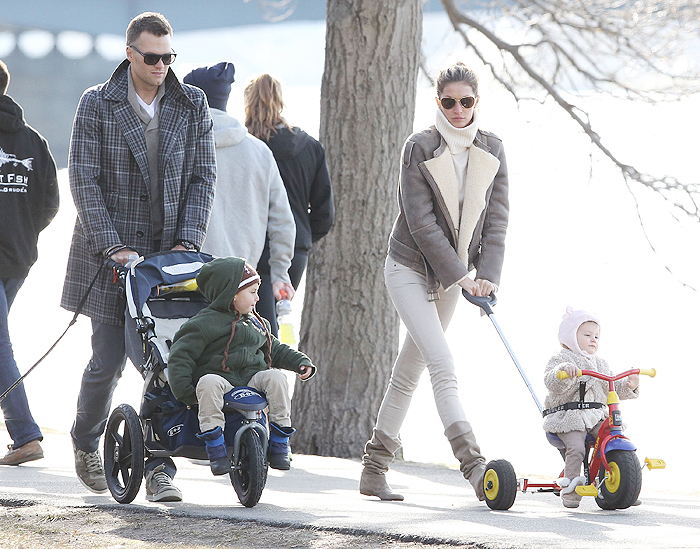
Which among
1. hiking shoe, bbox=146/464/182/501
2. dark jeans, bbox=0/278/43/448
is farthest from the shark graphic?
hiking shoe, bbox=146/464/182/501

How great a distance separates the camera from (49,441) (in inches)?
293

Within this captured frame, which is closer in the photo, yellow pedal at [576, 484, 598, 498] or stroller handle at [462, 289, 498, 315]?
yellow pedal at [576, 484, 598, 498]

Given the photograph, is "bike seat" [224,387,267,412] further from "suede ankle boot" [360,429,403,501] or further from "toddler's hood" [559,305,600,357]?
"toddler's hood" [559,305,600,357]

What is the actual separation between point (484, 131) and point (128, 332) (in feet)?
5.68

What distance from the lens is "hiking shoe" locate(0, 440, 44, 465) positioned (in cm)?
543

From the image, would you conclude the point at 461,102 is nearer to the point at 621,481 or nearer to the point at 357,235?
the point at 621,481

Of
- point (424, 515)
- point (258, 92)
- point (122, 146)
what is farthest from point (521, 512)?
point (258, 92)

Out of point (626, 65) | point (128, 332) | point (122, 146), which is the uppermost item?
point (626, 65)

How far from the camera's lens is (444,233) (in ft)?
14.3

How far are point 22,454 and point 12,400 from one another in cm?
30

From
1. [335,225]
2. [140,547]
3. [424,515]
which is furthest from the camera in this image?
[335,225]

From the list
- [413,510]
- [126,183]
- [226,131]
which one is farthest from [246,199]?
[413,510]

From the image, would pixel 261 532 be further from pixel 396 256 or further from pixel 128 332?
pixel 396 256

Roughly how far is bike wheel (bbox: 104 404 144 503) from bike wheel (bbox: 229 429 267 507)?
1.21 feet
